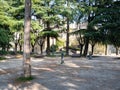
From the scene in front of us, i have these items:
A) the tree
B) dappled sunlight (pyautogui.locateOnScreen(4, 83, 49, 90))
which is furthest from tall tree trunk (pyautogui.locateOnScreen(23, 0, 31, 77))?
the tree

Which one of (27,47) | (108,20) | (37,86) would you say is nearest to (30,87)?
(37,86)

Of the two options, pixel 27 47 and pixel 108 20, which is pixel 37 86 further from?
pixel 108 20

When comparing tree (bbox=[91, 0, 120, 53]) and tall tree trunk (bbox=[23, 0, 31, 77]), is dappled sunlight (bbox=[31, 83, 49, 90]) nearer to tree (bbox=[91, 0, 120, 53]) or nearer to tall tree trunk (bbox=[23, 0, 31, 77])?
tall tree trunk (bbox=[23, 0, 31, 77])

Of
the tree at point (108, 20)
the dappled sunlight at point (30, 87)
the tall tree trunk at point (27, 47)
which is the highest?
the tree at point (108, 20)

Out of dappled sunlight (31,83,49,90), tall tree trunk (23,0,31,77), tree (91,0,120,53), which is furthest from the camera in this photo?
tree (91,0,120,53)

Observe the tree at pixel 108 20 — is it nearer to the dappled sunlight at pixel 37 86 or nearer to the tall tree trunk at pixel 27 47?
the tall tree trunk at pixel 27 47

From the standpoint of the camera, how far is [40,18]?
123 feet

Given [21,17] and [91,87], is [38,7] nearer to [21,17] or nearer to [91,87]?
[21,17]

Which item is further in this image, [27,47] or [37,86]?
[27,47]

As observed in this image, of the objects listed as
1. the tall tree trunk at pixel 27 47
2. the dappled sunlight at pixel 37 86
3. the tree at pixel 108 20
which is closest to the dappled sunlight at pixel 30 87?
the dappled sunlight at pixel 37 86

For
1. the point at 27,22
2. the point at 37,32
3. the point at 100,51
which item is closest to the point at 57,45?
the point at 100,51

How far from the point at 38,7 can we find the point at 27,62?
2184cm

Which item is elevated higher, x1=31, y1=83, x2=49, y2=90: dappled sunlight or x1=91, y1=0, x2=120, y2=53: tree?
x1=91, y1=0, x2=120, y2=53: tree

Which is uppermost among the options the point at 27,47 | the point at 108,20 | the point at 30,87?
the point at 108,20
